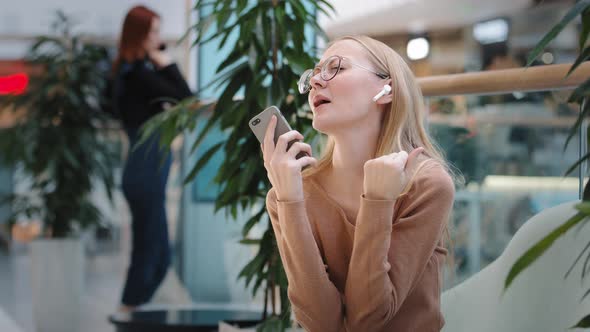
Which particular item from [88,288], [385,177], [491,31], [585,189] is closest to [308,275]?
[385,177]

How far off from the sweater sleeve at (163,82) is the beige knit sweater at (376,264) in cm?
235

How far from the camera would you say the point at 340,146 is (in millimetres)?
1605

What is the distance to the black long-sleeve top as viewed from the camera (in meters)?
3.80

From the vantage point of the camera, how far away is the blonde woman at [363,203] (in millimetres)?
1418

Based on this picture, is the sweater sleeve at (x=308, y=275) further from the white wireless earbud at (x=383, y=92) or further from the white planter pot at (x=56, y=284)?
the white planter pot at (x=56, y=284)

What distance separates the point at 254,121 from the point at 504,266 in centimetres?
65

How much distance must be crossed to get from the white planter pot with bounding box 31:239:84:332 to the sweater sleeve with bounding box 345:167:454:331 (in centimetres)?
316

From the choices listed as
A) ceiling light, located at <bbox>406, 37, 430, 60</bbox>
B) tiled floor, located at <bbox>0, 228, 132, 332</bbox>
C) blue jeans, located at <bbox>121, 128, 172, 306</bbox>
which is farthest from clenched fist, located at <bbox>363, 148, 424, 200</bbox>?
ceiling light, located at <bbox>406, 37, 430, 60</bbox>

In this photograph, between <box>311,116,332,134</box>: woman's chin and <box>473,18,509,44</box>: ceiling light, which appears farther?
<box>473,18,509,44</box>: ceiling light

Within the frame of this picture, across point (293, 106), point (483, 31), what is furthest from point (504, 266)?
point (483, 31)

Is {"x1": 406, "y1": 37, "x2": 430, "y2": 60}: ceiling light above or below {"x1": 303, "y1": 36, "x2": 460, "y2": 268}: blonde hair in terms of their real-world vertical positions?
above

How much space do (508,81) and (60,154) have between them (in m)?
3.07

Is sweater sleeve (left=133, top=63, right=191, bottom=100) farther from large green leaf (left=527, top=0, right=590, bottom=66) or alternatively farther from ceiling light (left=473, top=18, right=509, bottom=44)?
ceiling light (left=473, top=18, right=509, bottom=44)

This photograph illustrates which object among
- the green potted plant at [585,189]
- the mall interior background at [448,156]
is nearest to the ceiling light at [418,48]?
the mall interior background at [448,156]
